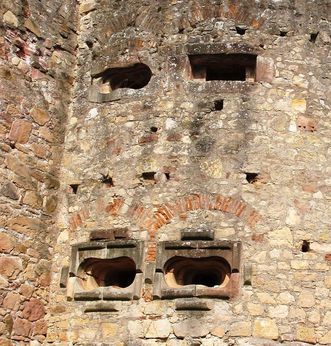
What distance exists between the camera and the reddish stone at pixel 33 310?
29.5 feet

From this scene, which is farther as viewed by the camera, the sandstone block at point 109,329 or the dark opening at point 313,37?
the dark opening at point 313,37

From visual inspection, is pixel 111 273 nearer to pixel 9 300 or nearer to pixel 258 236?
pixel 9 300

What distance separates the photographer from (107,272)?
9.27 metres

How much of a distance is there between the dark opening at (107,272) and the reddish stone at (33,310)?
591mm

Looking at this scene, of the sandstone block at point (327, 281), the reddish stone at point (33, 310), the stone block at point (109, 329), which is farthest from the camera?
the reddish stone at point (33, 310)

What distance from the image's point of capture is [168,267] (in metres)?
8.76

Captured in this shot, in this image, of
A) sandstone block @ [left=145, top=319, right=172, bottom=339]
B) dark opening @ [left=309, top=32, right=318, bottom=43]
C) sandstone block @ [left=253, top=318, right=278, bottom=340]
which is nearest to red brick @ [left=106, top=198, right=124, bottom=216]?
sandstone block @ [left=145, top=319, right=172, bottom=339]

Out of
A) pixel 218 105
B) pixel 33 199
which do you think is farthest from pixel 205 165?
pixel 33 199

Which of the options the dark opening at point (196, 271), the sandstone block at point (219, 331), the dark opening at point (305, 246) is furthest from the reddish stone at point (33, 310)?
the dark opening at point (305, 246)

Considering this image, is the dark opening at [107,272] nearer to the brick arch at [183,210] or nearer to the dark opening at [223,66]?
the brick arch at [183,210]

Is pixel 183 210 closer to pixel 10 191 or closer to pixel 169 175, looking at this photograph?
pixel 169 175

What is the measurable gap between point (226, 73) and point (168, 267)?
2767 mm

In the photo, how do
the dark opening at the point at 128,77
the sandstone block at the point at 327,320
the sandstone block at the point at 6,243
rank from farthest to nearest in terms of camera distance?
the dark opening at the point at 128,77
the sandstone block at the point at 6,243
the sandstone block at the point at 327,320

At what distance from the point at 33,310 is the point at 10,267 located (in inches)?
24.1
